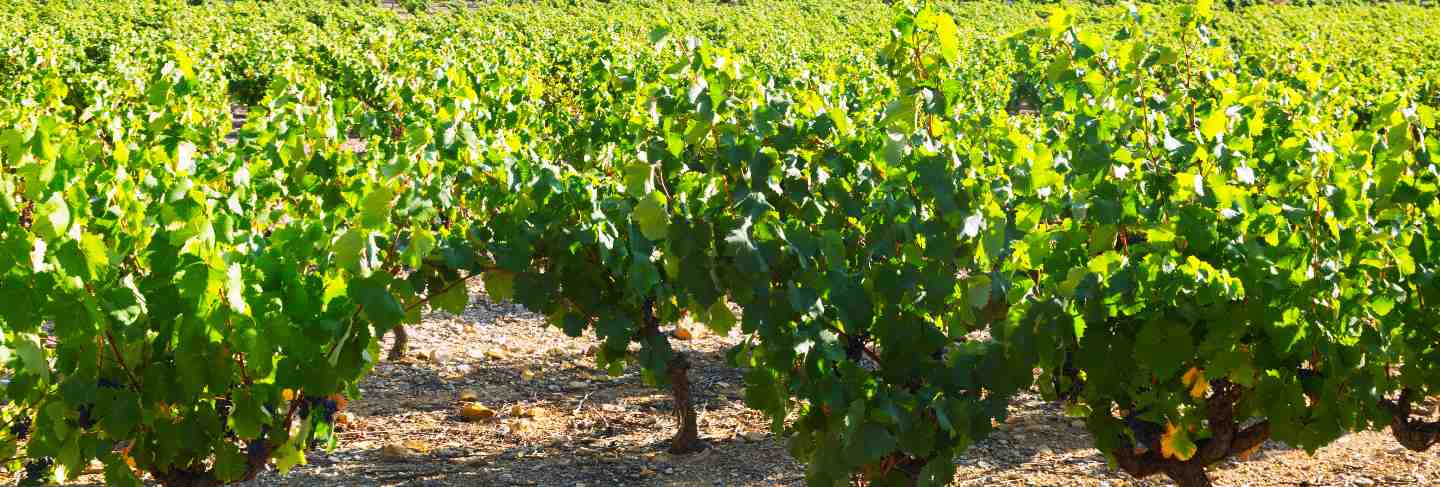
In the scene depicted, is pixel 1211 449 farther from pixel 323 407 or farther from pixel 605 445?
pixel 323 407

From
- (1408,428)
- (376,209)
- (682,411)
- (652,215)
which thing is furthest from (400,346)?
(1408,428)

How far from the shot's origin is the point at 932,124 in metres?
3.30

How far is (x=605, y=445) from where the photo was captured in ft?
17.7

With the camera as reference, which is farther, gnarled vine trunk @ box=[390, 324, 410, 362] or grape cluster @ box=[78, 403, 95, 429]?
gnarled vine trunk @ box=[390, 324, 410, 362]

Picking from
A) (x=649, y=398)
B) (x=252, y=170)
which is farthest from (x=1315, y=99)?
(x=252, y=170)

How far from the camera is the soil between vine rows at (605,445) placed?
4953mm

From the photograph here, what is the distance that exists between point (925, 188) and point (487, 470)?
2.80 metres

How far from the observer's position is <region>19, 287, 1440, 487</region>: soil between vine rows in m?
4.95

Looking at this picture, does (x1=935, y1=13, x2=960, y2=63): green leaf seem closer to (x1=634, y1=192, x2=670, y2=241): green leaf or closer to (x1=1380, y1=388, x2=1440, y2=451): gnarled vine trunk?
(x1=634, y1=192, x2=670, y2=241): green leaf

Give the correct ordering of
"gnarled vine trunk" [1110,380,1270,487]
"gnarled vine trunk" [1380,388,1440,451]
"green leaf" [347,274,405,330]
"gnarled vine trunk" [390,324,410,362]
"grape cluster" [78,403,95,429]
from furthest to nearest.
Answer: "gnarled vine trunk" [390,324,410,362], "gnarled vine trunk" [1380,388,1440,451], "gnarled vine trunk" [1110,380,1270,487], "grape cluster" [78,403,95,429], "green leaf" [347,274,405,330]

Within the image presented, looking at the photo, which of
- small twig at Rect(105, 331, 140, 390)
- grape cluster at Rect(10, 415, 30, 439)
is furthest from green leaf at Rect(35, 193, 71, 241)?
grape cluster at Rect(10, 415, 30, 439)

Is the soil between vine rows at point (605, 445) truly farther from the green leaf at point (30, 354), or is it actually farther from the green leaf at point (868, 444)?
the green leaf at point (30, 354)

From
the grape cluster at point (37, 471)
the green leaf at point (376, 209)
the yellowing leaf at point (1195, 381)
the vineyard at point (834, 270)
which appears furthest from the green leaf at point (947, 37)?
the grape cluster at point (37, 471)

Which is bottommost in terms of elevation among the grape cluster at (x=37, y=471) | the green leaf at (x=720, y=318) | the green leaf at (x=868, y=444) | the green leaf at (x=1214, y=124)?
the grape cluster at (x=37, y=471)
